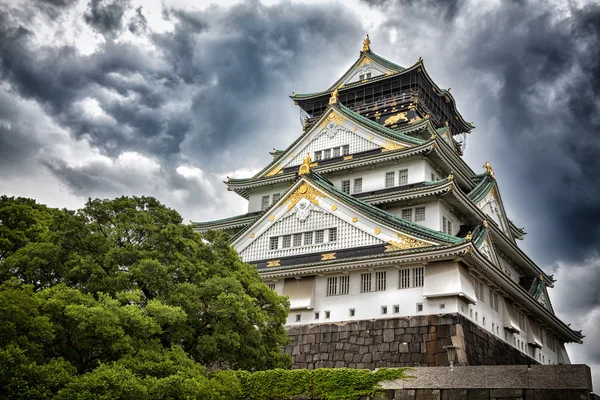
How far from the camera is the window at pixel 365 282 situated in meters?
31.8

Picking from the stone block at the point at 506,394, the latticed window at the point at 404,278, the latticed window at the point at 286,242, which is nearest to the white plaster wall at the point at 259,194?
the latticed window at the point at 286,242

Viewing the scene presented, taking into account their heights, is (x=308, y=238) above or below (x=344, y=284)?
above

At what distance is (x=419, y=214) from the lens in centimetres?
3653

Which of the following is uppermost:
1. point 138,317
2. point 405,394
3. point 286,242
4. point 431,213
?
point 431,213

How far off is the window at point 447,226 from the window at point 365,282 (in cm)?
663

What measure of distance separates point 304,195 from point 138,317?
19.1 meters

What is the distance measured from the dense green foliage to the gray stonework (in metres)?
7.03

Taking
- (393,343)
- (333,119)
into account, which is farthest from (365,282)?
(333,119)

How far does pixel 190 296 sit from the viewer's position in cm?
2050

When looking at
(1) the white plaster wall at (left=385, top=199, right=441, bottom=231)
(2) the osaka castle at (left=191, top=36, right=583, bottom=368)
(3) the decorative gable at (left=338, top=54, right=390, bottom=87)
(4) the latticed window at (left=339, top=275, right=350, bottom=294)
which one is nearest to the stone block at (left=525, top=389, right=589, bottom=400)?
(2) the osaka castle at (left=191, top=36, right=583, bottom=368)

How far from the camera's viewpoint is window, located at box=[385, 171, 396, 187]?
1542 inches

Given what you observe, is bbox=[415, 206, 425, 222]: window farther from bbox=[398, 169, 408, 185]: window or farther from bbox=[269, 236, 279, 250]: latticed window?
bbox=[269, 236, 279, 250]: latticed window

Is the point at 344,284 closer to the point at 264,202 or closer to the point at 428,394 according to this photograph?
the point at 264,202

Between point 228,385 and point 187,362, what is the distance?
236 cm
